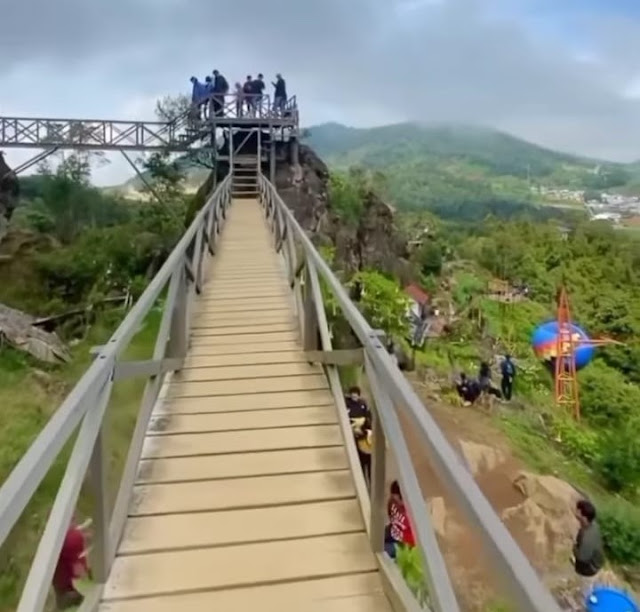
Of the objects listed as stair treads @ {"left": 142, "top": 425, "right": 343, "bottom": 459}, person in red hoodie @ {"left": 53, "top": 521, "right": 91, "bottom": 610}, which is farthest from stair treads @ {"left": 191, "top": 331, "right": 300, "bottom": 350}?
person in red hoodie @ {"left": 53, "top": 521, "right": 91, "bottom": 610}

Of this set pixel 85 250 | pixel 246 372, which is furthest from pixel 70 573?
pixel 85 250

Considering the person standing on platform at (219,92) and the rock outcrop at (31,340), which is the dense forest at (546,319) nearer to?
the person standing on platform at (219,92)

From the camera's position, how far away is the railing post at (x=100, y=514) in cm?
225

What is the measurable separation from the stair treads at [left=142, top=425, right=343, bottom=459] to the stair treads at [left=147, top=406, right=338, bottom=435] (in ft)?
0.17

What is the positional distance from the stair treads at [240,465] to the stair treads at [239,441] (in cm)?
5

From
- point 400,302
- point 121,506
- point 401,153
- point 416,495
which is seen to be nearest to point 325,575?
point 416,495

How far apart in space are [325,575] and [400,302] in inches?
495

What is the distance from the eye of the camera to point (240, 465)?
124 inches

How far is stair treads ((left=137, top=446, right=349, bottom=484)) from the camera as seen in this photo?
3057 millimetres

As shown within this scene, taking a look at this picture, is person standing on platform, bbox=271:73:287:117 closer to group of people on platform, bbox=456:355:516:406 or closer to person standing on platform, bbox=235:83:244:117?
person standing on platform, bbox=235:83:244:117

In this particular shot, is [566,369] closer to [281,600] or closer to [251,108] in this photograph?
[251,108]

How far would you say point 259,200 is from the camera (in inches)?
578

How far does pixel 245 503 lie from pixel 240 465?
1.13 ft

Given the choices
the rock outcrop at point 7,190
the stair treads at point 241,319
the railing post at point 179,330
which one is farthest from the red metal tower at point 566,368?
the railing post at point 179,330
